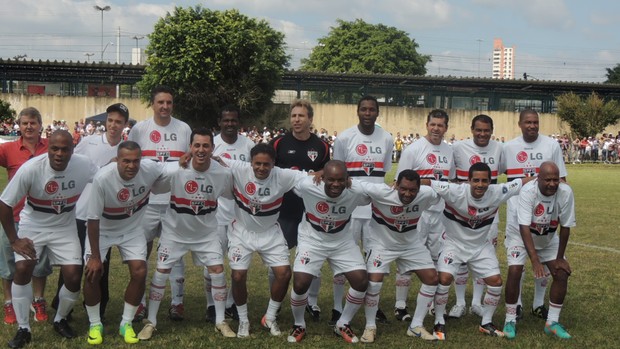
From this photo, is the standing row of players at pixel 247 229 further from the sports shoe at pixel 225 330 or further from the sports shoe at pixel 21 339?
the sports shoe at pixel 21 339

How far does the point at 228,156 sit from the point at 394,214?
7.38 ft

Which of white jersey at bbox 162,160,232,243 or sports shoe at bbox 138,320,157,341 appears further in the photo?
white jersey at bbox 162,160,232,243

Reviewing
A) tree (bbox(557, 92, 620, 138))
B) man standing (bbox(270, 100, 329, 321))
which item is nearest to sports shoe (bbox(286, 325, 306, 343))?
man standing (bbox(270, 100, 329, 321))

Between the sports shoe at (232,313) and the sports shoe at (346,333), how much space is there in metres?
1.32

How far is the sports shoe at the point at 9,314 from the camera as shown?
7.38m

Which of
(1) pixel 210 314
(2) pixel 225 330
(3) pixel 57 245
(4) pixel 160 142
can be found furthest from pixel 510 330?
(3) pixel 57 245

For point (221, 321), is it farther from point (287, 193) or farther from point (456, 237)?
point (456, 237)

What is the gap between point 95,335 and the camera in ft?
22.4

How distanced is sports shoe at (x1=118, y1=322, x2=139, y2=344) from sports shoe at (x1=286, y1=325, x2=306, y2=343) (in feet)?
5.10

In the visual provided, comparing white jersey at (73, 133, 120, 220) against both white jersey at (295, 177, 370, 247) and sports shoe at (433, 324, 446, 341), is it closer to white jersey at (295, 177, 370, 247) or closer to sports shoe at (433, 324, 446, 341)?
white jersey at (295, 177, 370, 247)

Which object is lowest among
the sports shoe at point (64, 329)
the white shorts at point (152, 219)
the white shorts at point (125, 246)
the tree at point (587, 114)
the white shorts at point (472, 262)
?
the sports shoe at point (64, 329)

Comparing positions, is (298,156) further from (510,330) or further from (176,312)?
(510,330)

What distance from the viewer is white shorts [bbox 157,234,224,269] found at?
24.1ft

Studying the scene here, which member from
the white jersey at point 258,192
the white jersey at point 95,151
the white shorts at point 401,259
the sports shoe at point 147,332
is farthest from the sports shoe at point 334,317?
the white jersey at point 95,151
